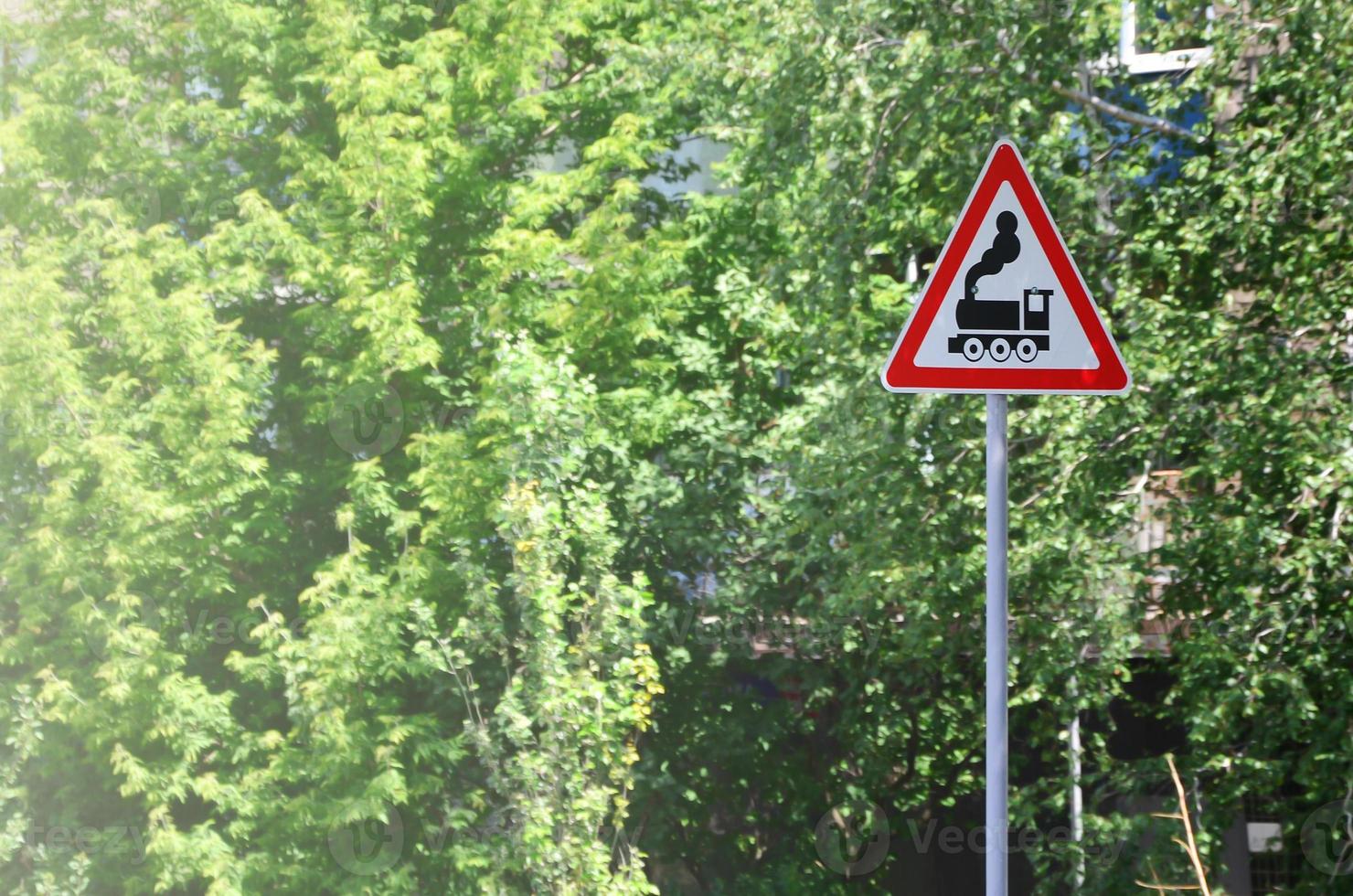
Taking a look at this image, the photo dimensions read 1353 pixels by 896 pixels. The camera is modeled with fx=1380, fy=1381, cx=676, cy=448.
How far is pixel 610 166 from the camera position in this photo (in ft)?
35.3

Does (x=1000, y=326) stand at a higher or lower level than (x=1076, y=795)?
higher

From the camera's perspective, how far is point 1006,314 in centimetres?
339

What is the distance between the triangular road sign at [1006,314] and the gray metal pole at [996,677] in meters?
0.26


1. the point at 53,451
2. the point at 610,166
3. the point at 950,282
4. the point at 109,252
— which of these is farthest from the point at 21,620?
the point at 950,282

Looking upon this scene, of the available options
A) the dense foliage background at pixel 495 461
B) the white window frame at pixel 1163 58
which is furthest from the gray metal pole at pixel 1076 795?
the white window frame at pixel 1163 58

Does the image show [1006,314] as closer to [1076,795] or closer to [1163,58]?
[1076,795]

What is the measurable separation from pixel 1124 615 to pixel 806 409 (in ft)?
9.16

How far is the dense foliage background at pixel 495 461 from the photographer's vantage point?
807cm

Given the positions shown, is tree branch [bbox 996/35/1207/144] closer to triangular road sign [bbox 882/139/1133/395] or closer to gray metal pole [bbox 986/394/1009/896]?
triangular road sign [bbox 882/139/1133/395]

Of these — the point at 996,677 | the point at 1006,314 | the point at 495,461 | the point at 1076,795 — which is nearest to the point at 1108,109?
the point at 1076,795

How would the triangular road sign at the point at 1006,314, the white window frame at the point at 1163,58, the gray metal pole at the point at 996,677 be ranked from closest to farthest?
the gray metal pole at the point at 996,677 → the triangular road sign at the point at 1006,314 → the white window frame at the point at 1163,58

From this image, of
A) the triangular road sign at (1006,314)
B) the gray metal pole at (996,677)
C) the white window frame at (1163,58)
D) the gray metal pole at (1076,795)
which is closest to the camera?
the gray metal pole at (996,677)

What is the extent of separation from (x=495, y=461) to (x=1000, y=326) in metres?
6.95

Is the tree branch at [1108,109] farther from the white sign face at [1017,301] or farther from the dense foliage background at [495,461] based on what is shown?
the white sign face at [1017,301]
